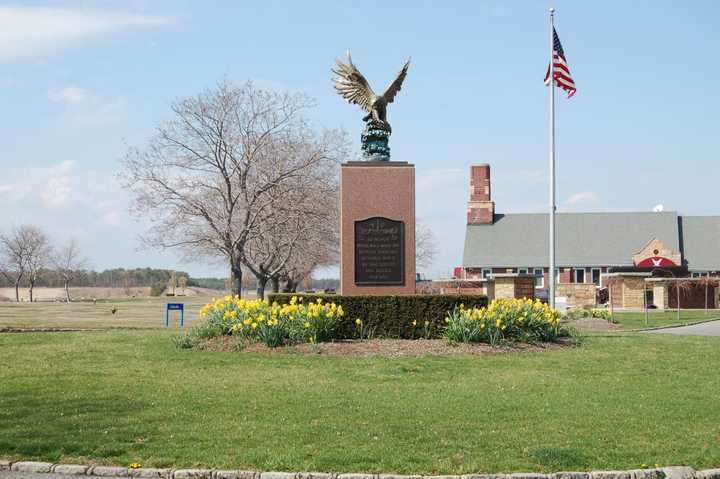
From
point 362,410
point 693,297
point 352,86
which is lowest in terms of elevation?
point 362,410

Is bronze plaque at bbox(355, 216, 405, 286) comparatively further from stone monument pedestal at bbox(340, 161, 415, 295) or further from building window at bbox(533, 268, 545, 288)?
building window at bbox(533, 268, 545, 288)

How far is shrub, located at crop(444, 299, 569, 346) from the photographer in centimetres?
1684

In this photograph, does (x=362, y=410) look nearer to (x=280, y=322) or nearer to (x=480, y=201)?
(x=280, y=322)

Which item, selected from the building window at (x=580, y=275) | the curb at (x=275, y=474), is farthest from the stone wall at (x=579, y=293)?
the curb at (x=275, y=474)

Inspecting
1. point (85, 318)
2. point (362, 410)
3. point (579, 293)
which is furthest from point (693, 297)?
point (362, 410)

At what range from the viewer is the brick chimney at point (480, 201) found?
73188 mm

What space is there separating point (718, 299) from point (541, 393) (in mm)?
47374

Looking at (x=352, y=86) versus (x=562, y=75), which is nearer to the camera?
(x=352, y=86)

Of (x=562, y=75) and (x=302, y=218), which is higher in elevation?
(x=562, y=75)

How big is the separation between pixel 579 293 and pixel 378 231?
36490 mm

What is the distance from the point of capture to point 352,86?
774 inches

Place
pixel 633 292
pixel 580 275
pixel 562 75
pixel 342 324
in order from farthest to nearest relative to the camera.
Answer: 1. pixel 580 275
2. pixel 633 292
3. pixel 562 75
4. pixel 342 324

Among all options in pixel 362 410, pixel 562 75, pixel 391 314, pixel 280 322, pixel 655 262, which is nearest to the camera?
pixel 362 410

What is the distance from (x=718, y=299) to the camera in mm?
54000
